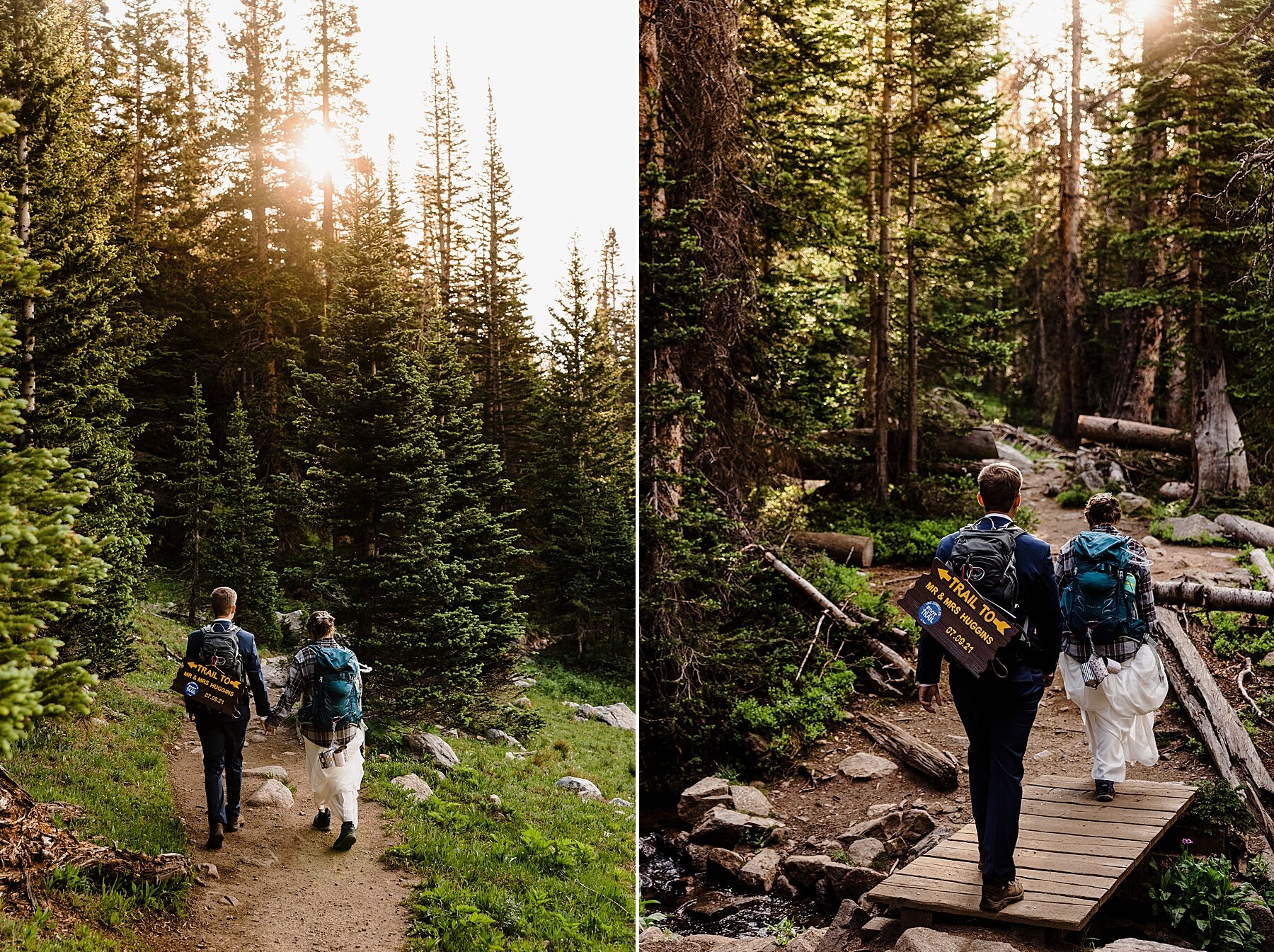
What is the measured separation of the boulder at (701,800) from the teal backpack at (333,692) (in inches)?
168

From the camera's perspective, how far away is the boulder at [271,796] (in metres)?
3.11

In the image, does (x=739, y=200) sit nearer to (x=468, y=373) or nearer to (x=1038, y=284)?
(x=468, y=373)

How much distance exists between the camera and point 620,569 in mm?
4730

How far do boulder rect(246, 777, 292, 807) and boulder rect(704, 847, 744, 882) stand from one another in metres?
3.93

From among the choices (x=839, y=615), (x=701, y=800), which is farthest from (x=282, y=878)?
(x=839, y=615)

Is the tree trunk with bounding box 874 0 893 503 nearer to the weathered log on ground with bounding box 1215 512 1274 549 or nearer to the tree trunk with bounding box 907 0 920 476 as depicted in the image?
the tree trunk with bounding box 907 0 920 476

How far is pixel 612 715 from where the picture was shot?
446cm

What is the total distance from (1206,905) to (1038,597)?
213cm

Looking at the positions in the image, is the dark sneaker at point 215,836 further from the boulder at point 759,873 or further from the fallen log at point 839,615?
the fallen log at point 839,615

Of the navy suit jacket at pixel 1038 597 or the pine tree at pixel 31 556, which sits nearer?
the pine tree at pixel 31 556

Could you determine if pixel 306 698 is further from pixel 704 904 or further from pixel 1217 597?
pixel 1217 597

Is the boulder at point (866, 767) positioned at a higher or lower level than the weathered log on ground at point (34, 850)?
lower

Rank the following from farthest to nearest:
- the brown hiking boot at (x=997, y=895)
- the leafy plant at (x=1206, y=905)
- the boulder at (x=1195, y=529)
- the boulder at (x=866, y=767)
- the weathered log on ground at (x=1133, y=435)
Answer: the weathered log on ground at (x=1133, y=435), the boulder at (x=1195, y=529), the boulder at (x=866, y=767), the leafy plant at (x=1206, y=905), the brown hiking boot at (x=997, y=895)

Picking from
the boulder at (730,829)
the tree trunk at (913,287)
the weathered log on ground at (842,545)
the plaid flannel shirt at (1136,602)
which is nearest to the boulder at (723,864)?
the boulder at (730,829)
